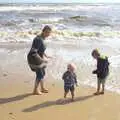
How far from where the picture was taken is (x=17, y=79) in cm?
981

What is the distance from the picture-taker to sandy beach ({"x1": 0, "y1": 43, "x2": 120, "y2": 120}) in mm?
7133

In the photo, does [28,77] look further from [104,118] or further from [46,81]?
[104,118]

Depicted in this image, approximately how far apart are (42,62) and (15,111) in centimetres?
142

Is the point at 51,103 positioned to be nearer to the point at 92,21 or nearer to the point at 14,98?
the point at 14,98

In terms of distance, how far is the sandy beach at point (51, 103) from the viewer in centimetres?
713

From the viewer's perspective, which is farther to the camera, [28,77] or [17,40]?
[17,40]

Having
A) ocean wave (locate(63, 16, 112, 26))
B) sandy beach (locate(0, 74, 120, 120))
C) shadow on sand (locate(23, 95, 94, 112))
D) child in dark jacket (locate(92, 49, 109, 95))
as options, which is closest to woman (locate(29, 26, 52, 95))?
sandy beach (locate(0, 74, 120, 120))

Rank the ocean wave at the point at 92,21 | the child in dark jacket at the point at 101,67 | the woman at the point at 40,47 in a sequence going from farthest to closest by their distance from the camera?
the ocean wave at the point at 92,21 < the child in dark jacket at the point at 101,67 < the woman at the point at 40,47

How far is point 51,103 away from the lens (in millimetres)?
7918

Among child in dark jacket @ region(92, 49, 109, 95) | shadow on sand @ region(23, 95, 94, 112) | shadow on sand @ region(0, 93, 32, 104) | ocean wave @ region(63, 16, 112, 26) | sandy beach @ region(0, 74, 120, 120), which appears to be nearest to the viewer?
sandy beach @ region(0, 74, 120, 120)

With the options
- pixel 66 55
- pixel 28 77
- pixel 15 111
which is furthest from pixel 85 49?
pixel 15 111

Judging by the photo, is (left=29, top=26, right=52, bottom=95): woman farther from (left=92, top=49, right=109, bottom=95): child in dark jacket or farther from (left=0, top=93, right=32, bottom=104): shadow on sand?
(left=92, top=49, right=109, bottom=95): child in dark jacket

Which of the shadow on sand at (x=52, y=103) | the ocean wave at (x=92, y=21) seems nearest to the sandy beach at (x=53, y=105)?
the shadow on sand at (x=52, y=103)

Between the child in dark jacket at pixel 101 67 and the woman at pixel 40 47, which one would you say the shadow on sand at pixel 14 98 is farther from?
the child in dark jacket at pixel 101 67
